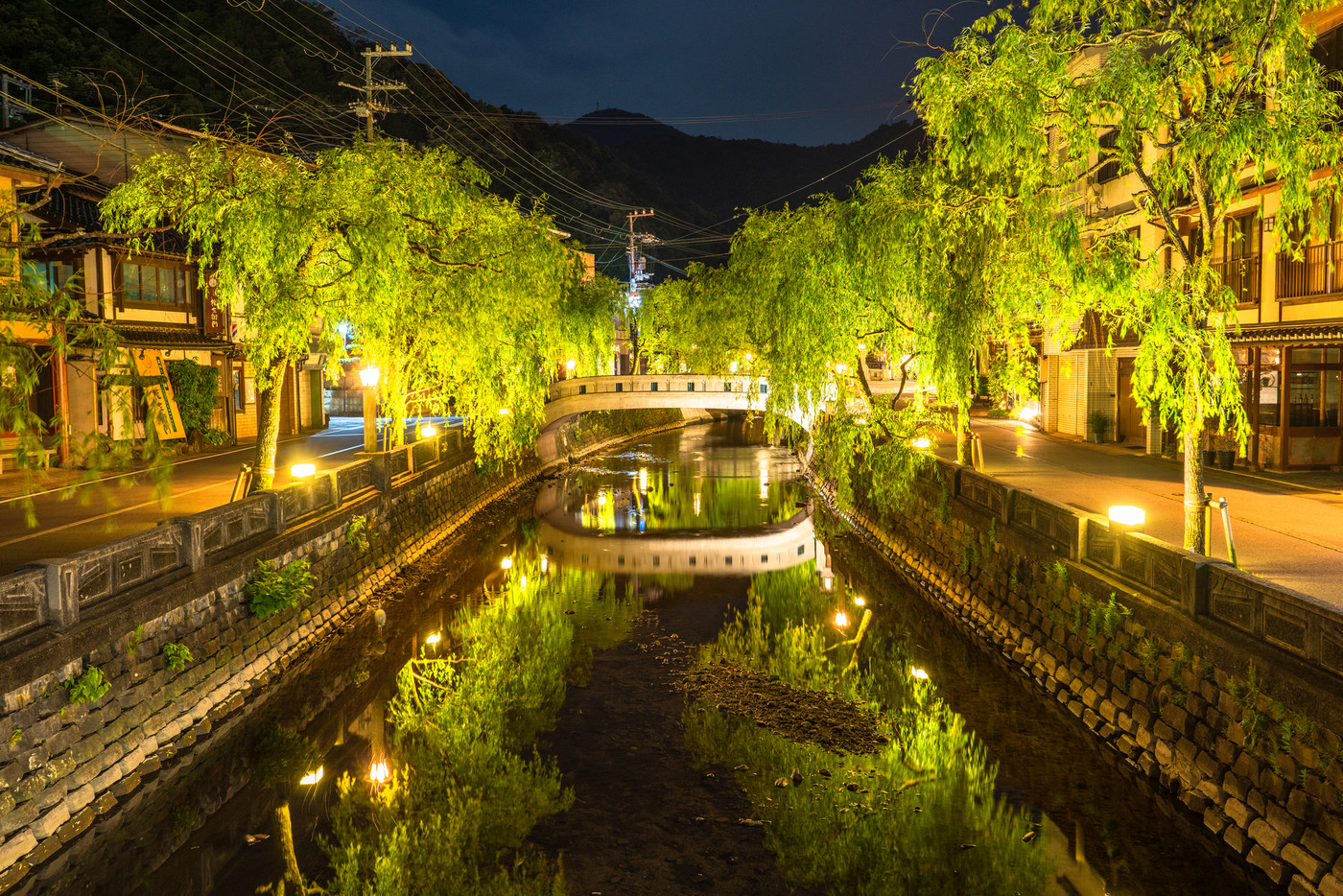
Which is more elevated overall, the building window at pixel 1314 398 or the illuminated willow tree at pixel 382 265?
the illuminated willow tree at pixel 382 265

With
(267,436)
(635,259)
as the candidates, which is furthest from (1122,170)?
(635,259)

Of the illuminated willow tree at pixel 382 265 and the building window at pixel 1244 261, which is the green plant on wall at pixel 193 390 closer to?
the illuminated willow tree at pixel 382 265

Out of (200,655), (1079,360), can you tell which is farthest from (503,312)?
(1079,360)

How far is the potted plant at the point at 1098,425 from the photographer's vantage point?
28344 millimetres

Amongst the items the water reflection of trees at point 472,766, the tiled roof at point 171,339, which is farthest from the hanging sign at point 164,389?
the water reflection of trees at point 472,766

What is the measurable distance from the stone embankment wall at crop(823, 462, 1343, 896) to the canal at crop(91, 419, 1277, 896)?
0.43 m

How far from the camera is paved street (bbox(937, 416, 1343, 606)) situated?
1152 cm

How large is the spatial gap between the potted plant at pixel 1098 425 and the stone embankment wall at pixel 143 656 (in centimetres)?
2231

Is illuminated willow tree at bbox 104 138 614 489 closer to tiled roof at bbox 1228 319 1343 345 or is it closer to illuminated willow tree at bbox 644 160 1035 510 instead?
illuminated willow tree at bbox 644 160 1035 510

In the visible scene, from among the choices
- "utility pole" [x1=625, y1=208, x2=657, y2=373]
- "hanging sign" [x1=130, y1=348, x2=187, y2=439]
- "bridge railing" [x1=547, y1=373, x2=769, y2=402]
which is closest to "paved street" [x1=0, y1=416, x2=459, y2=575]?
"hanging sign" [x1=130, y1=348, x2=187, y2=439]

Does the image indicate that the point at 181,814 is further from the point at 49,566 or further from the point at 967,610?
the point at 967,610

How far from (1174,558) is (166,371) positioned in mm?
A: 29073

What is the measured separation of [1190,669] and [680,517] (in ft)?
Answer: 65.1

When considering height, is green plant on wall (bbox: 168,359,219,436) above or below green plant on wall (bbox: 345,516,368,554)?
above
